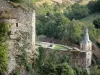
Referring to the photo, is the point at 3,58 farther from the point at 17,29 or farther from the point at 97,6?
the point at 97,6

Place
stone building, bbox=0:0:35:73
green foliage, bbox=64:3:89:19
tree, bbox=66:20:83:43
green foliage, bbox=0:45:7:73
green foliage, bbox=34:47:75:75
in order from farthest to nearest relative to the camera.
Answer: green foliage, bbox=64:3:89:19 → tree, bbox=66:20:83:43 → green foliage, bbox=34:47:75:75 → stone building, bbox=0:0:35:73 → green foliage, bbox=0:45:7:73

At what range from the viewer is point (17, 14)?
72.6ft

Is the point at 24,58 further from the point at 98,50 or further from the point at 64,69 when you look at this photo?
the point at 98,50

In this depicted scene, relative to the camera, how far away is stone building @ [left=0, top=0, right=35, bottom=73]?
2175 cm

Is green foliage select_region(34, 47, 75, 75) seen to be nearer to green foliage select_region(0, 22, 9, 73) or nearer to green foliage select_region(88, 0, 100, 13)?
green foliage select_region(0, 22, 9, 73)

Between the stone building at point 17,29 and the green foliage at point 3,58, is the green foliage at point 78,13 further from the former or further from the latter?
the green foliage at point 3,58

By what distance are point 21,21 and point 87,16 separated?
50.4 m

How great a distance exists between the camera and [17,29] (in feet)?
72.2

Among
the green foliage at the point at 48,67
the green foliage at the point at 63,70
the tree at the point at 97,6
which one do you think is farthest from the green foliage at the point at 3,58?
the tree at the point at 97,6

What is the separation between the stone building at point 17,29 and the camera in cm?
2175

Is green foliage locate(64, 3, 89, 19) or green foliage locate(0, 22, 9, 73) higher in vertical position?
green foliage locate(64, 3, 89, 19)

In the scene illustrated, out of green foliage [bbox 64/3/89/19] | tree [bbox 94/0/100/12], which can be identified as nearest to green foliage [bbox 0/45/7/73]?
green foliage [bbox 64/3/89/19]

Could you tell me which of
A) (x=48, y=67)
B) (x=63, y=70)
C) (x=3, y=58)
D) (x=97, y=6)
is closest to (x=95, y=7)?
(x=97, y=6)

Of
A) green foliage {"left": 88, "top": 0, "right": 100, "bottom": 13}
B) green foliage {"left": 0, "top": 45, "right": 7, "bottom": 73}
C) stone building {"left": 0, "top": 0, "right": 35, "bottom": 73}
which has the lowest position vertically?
green foliage {"left": 0, "top": 45, "right": 7, "bottom": 73}
